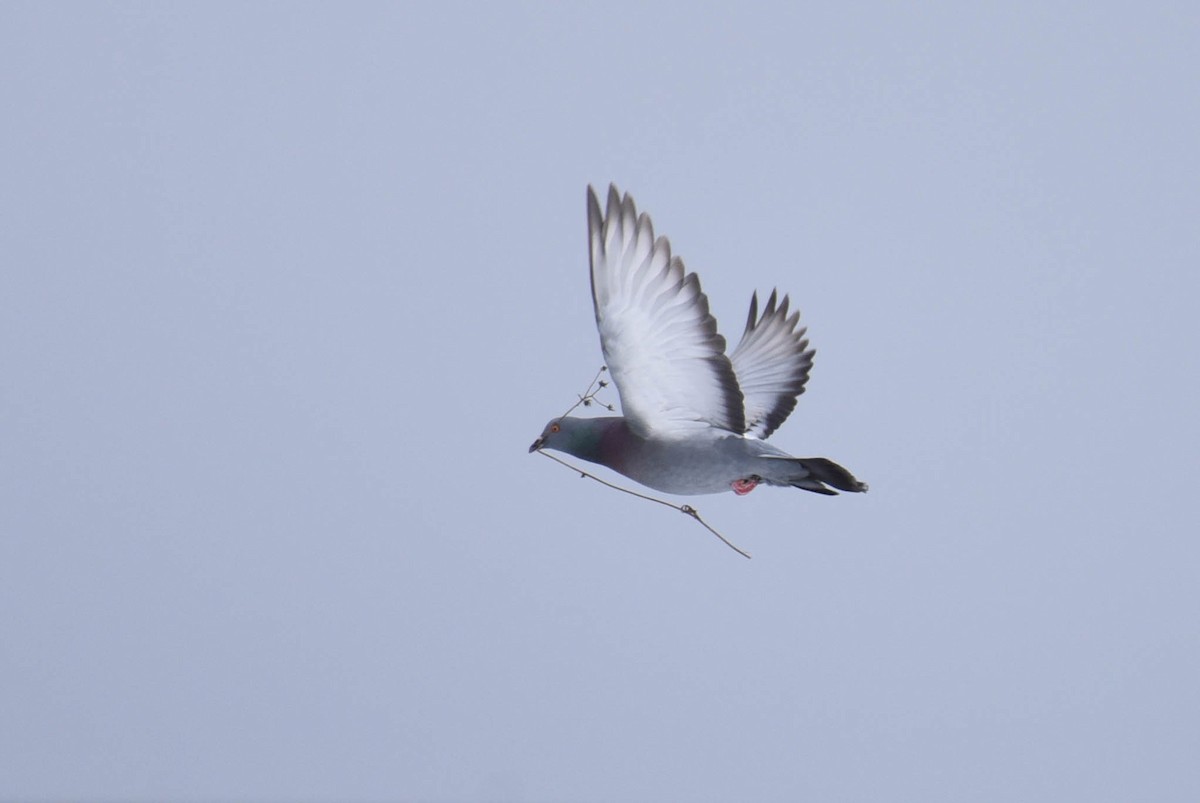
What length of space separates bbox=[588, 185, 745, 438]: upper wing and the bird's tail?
1.08 feet

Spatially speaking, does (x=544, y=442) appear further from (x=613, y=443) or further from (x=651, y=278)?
(x=651, y=278)

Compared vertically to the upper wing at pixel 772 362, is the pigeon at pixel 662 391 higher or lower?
lower

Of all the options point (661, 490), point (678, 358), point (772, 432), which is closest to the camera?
point (678, 358)

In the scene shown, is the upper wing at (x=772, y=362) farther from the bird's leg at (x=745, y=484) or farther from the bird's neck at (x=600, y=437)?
the bird's neck at (x=600, y=437)

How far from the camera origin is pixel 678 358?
4590mm

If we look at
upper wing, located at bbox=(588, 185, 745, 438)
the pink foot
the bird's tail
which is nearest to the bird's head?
upper wing, located at bbox=(588, 185, 745, 438)

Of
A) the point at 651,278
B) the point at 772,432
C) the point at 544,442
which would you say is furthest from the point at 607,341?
the point at 772,432

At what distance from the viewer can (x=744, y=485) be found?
505 cm

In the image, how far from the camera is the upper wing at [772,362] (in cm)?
591

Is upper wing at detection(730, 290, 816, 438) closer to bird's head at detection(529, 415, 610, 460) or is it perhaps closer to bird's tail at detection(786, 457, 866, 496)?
bird's tail at detection(786, 457, 866, 496)

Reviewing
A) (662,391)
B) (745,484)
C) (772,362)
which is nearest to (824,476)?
(745,484)

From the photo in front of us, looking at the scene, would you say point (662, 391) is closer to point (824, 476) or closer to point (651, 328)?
point (651, 328)

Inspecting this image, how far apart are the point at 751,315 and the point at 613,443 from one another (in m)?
1.37

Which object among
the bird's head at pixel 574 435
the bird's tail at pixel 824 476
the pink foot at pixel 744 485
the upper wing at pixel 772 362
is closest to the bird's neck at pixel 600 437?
the bird's head at pixel 574 435
